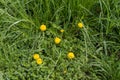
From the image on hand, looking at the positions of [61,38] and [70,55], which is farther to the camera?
[61,38]

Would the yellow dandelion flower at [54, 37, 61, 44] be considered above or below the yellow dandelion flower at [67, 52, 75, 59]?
above

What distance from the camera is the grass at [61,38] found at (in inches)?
83.9

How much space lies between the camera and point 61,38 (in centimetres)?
231

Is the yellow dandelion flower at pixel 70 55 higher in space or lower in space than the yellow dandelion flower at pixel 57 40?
lower

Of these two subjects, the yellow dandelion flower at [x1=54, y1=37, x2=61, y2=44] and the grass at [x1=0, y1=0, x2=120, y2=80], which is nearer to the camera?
the grass at [x1=0, y1=0, x2=120, y2=80]

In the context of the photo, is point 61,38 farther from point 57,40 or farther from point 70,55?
point 70,55

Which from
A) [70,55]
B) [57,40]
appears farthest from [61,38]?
[70,55]

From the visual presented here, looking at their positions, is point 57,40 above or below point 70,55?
above

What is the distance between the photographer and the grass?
2.13 m

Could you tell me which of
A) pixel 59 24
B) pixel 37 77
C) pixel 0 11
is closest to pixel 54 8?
pixel 59 24

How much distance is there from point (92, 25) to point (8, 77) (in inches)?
34.9

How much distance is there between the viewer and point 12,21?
226 centimetres

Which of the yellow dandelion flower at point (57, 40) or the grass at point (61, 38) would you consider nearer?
the grass at point (61, 38)

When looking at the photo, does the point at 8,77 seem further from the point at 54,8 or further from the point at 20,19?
the point at 54,8
